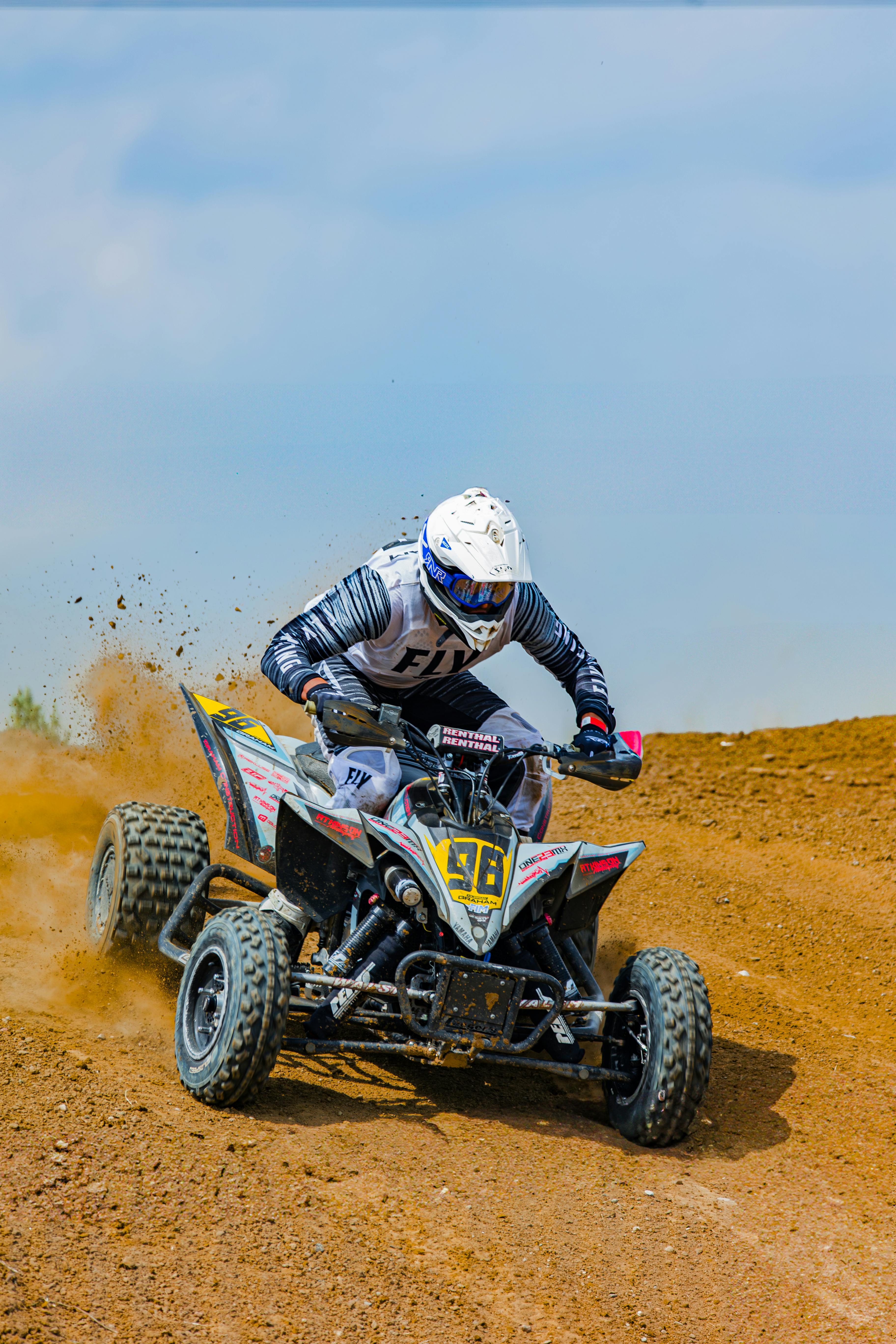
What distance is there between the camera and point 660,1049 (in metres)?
5.53

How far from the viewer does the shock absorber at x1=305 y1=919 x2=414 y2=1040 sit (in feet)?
18.1

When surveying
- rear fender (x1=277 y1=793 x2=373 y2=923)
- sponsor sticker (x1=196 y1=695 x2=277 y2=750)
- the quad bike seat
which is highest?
sponsor sticker (x1=196 y1=695 x2=277 y2=750)

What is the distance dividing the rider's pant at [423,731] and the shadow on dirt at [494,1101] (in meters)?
1.27

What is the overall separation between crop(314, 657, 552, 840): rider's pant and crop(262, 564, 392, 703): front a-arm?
8.8 inches

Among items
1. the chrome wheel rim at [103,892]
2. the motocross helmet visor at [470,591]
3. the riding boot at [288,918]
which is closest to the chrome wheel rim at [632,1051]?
the riding boot at [288,918]

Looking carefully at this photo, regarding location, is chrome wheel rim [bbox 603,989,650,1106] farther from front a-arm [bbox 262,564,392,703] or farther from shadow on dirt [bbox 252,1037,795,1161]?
front a-arm [bbox 262,564,392,703]

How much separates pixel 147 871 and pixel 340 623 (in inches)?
75.2

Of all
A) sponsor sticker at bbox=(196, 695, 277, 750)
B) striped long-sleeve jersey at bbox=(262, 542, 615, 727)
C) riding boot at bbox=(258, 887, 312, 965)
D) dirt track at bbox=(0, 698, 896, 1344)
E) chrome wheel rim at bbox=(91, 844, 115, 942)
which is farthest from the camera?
chrome wheel rim at bbox=(91, 844, 115, 942)

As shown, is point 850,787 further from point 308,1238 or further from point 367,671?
point 308,1238

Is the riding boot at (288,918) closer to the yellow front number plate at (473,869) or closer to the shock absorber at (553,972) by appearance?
the yellow front number plate at (473,869)

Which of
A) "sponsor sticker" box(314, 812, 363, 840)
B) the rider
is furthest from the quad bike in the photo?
the rider

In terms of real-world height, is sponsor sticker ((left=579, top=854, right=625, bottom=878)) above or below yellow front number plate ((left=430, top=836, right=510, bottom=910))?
above

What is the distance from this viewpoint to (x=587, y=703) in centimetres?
714

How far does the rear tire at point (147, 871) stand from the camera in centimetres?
714
